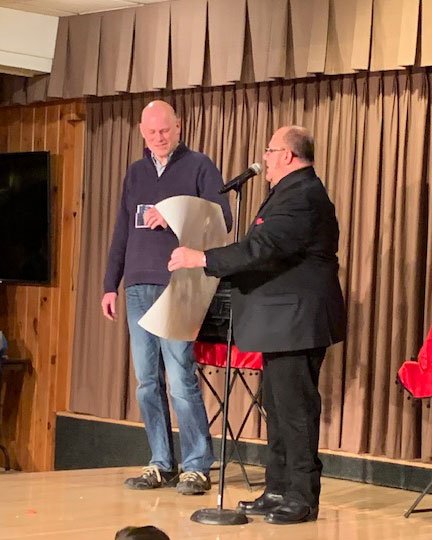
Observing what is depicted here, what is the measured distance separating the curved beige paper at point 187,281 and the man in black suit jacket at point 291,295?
31 centimetres

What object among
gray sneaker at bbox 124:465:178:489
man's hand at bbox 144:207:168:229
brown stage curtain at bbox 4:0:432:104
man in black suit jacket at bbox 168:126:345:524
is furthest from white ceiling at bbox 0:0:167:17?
gray sneaker at bbox 124:465:178:489

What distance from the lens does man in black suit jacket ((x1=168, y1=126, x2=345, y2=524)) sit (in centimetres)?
403

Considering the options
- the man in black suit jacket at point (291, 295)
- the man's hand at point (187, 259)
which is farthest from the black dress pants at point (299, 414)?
the man's hand at point (187, 259)

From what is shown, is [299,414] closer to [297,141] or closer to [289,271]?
[289,271]

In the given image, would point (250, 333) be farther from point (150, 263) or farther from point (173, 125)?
point (173, 125)

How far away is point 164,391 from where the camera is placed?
4.83m

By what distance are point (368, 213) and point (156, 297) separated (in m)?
1.19

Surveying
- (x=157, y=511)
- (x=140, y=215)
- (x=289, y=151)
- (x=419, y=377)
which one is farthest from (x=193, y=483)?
(x=289, y=151)

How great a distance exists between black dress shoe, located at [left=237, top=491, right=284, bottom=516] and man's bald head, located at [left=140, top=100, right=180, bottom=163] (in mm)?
1463

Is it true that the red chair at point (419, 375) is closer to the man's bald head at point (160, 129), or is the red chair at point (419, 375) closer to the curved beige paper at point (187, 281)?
the curved beige paper at point (187, 281)

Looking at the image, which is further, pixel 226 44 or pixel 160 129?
pixel 226 44

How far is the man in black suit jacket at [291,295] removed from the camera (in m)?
4.03

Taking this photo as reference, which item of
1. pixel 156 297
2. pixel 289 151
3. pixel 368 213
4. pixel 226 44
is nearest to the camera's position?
pixel 289 151

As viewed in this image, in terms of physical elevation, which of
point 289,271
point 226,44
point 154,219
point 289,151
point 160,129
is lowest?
point 289,271
